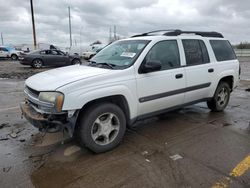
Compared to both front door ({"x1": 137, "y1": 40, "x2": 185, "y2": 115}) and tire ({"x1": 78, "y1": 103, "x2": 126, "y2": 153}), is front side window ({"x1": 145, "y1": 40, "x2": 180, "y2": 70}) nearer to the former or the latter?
front door ({"x1": 137, "y1": 40, "x2": 185, "y2": 115})

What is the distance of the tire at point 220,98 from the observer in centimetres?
549

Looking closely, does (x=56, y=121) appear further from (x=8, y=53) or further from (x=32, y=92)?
(x=8, y=53)

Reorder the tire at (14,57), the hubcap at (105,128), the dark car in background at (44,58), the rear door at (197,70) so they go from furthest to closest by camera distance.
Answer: the tire at (14,57), the dark car in background at (44,58), the rear door at (197,70), the hubcap at (105,128)

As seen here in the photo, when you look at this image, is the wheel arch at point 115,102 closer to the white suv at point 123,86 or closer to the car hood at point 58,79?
the white suv at point 123,86

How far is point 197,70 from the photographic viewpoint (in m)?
4.69

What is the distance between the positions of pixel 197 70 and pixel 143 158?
226 centimetres

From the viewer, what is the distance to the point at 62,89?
3.11m

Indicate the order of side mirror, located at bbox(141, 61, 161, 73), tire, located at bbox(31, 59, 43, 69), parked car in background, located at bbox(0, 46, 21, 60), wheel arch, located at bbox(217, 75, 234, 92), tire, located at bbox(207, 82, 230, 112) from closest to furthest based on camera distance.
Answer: side mirror, located at bbox(141, 61, 161, 73) < tire, located at bbox(207, 82, 230, 112) < wheel arch, located at bbox(217, 75, 234, 92) < tire, located at bbox(31, 59, 43, 69) < parked car in background, located at bbox(0, 46, 21, 60)

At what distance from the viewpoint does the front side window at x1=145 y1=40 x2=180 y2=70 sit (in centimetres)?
407

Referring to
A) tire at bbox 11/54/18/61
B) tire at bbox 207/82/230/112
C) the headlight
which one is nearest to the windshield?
the headlight

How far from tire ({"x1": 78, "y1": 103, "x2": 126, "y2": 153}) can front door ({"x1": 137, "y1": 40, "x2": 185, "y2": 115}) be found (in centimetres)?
48

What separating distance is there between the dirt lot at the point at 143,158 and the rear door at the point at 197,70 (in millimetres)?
650

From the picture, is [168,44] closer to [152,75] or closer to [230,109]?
[152,75]

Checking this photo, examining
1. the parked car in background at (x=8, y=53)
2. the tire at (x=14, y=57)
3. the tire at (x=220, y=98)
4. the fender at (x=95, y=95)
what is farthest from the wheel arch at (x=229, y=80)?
the tire at (x=14, y=57)
